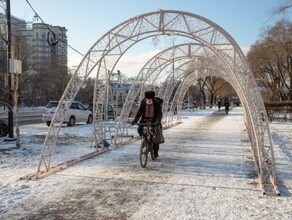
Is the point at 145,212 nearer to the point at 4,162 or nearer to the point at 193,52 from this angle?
the point at 4,162

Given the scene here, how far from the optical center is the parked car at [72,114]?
23.8 meters

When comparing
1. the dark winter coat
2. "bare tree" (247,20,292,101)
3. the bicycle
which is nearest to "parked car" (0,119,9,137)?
the dark winter coat

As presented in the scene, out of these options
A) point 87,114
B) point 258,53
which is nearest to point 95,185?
point 87,114

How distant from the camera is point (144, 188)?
7.27m

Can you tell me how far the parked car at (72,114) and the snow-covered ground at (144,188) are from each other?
12038 mm

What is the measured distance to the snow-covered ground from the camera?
19.2 ft

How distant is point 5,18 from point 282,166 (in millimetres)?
10838

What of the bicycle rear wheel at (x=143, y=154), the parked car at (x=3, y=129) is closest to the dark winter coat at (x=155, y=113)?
the bicycle rear wheel at (x=143, y=154)

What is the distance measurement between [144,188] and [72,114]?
1809 centimetres

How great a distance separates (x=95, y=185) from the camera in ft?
24.6

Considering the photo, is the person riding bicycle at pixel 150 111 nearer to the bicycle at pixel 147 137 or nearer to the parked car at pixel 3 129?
the bicycle at pixel 147 137

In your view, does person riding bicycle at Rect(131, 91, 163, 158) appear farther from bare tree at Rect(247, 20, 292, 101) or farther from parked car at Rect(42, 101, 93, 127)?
bare tree at Rect(247, 20, 292, 101)

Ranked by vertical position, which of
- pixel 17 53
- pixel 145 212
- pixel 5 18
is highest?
pixel 5 18

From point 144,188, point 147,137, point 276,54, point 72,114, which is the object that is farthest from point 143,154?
point 276,54
